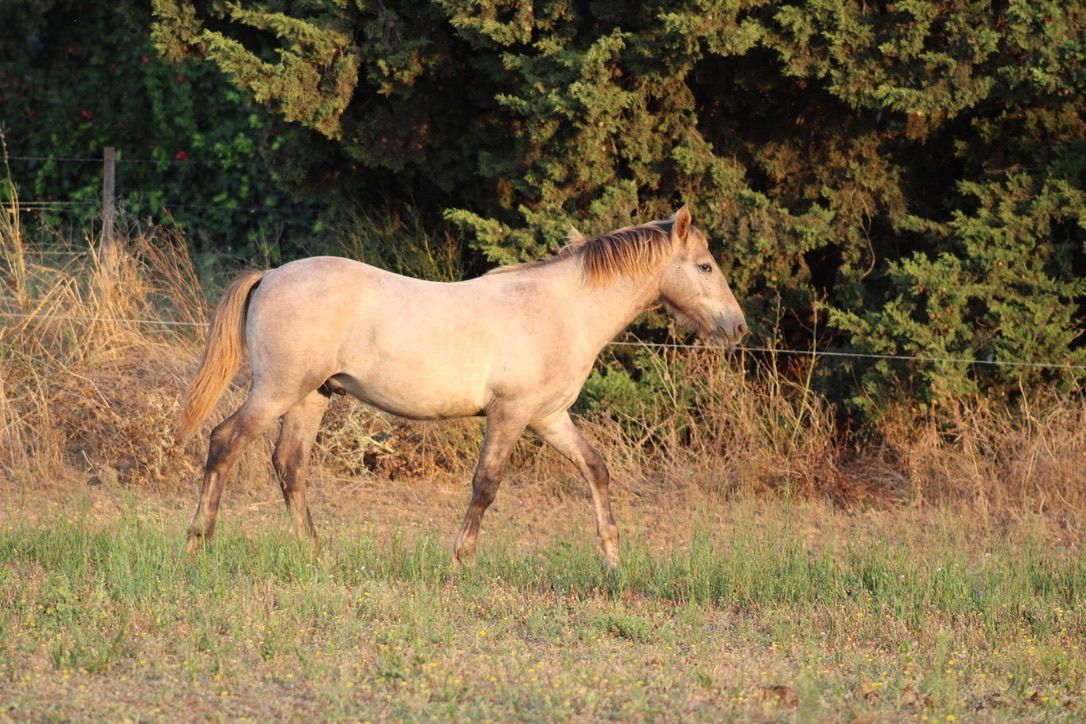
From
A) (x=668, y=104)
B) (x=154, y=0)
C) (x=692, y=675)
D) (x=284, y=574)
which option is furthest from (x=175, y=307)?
(x=692, y=675)

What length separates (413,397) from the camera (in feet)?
23.3

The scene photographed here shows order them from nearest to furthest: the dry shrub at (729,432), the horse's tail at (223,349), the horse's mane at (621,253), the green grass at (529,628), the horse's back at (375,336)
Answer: the green grass at (529,628)
the horse's back at (375,336)
the horse's tail at (223,349)
the horse's mane at (621,253)
the dry shrub at (729,432)

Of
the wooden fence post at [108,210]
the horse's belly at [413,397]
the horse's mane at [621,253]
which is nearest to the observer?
the horse's belly at [413,397]

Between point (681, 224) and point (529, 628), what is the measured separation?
2647 millimetres

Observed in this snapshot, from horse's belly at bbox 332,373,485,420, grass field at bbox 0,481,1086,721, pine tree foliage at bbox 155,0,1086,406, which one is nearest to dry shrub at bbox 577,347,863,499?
pine tree foliage at bbox 155,0,1086,406

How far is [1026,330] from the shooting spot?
372 inches

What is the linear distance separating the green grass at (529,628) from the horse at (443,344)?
43 centimetres

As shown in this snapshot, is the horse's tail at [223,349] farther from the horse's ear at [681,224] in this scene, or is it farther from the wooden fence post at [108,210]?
the wooden fence post at [108,210]

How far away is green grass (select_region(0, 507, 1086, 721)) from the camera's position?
4781 millimetres

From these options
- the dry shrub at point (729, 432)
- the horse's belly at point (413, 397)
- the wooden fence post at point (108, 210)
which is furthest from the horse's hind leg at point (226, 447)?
the wooden fence post at point (108, 210)

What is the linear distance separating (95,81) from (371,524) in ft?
32.1

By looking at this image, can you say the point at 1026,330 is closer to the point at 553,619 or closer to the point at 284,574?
the point at 553,619

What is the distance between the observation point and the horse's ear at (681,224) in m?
7.40

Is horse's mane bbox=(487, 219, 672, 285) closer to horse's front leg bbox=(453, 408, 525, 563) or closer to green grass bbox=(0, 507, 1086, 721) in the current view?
horse's front leg bbox=(453, 408, 525, 563)
